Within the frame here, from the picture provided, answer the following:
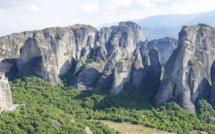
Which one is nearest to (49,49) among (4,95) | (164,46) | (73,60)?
(73,60)

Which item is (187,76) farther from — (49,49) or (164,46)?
(164,46)

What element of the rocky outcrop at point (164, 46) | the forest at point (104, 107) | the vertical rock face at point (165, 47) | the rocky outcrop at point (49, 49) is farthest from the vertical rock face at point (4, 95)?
the vertical rock face at point (165, 47)

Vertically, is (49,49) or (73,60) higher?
(49,49)

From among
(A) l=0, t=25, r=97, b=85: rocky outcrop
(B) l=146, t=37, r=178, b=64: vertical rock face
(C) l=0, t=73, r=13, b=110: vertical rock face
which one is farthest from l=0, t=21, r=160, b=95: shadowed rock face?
(B) l=146, t=37, r=178, b=64: vertical rock face

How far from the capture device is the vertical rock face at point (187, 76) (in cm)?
5856

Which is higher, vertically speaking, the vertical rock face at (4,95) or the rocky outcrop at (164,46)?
the vertical rock face at (4,95)

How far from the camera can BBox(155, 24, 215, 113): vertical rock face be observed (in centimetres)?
5856

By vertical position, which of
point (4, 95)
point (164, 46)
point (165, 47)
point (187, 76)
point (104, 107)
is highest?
point (4, 95)

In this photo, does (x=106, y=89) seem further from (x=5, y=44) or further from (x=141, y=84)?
(x=5, y=44)

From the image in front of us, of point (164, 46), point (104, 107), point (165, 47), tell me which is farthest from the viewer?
point (164, 46)

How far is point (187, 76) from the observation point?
59.4m

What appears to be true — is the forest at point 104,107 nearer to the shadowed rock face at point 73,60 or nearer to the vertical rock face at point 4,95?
the vertical rock face at point 4,95

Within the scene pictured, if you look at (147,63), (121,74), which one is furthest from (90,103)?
(147,63)

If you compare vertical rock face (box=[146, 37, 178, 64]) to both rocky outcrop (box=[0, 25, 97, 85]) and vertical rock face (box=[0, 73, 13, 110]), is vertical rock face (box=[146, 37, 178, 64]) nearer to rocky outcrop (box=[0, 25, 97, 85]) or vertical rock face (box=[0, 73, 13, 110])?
rocky outcrop (box=[0, 25, 97, 85])
